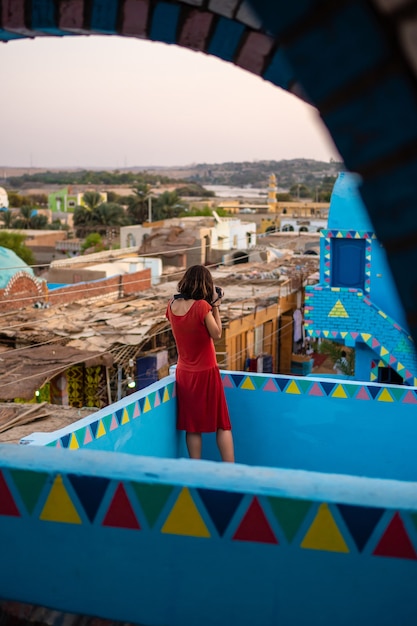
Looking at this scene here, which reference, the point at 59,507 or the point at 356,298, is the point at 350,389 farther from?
the point at 356,298

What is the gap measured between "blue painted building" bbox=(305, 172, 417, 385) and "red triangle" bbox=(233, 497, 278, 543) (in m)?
9.97

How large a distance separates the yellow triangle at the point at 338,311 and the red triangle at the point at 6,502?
1034 centimetres

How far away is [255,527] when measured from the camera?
2.54 meters

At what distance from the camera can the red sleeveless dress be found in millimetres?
4504

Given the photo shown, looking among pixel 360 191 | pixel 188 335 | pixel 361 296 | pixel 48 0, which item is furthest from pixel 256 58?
pixel 361 296

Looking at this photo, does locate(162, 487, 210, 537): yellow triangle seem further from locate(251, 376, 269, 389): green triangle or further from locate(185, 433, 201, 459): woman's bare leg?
locate(251, 376, 269, 389): green triangle

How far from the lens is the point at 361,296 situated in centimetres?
1252

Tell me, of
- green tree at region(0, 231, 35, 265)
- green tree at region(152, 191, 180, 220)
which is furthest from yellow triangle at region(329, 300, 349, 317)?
green tree at region(152, 191, 180, 220)

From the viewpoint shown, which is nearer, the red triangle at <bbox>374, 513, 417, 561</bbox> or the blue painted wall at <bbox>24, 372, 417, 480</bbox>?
the red triangle at <bbox>374, 513, 417, 561</bbox>

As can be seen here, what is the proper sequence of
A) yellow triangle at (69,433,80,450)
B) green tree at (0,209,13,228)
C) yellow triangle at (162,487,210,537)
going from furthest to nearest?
green tree at (0,209,13,228) < yellow triangle at (69,433,80,450) < yellow triangle at (162,487,210,537)

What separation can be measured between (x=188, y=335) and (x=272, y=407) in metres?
0.85

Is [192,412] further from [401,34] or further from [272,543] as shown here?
[401,34]

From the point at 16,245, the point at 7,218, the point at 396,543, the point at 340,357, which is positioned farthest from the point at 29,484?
the point at 7,218

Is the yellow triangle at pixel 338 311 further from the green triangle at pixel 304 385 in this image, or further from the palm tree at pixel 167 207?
the palm tree at pixel 167 207
